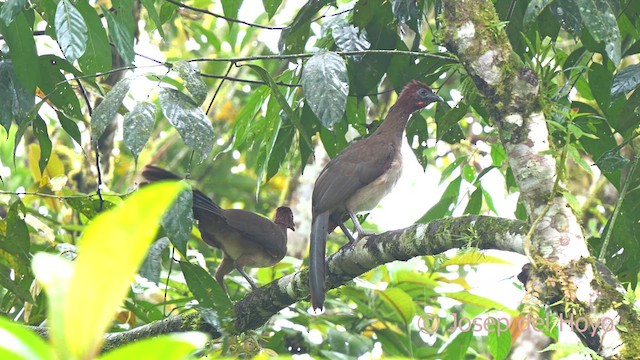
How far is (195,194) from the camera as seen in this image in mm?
4043

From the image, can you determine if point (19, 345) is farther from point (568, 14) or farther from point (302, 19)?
point (302, 19)

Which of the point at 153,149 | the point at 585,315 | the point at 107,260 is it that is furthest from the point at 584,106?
the point at 153,149

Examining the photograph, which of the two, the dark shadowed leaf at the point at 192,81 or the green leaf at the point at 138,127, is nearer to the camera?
the green leaf at the point at 138,127

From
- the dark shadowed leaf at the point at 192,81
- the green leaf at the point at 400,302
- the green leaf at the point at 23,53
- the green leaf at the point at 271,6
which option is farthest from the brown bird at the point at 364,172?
the green leaf at the point at 23,53

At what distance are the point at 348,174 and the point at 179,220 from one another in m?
1.82

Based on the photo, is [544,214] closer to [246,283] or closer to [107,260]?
[107,260]

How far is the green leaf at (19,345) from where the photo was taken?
0.74 metres

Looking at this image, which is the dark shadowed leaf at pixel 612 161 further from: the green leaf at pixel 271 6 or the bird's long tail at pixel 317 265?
the green leaf at pixel 271 6

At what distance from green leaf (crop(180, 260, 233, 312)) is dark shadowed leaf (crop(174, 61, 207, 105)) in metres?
0.94

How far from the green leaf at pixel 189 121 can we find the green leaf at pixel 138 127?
0.06 meters

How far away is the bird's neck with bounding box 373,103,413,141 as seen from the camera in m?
4.62

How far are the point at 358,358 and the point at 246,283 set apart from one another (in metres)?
0.78

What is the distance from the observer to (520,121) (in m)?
2.67

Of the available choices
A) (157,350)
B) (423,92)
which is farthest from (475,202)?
(157,350)
